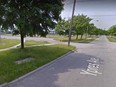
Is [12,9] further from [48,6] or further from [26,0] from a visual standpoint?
[48,6]

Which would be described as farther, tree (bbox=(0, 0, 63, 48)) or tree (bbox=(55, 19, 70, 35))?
tree (bbox=(55, 19, 70, 35))

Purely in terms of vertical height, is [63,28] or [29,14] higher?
[29,14]

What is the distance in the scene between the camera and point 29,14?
1379 centimetres

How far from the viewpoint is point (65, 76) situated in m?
9.04

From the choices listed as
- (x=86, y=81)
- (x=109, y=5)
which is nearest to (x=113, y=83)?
(x=86, y=81)

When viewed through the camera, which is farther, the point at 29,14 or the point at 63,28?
the point at 63,28

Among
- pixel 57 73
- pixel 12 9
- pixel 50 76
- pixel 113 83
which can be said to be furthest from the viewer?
pixel 12 9

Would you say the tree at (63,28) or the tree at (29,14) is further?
the tree at (63,28)

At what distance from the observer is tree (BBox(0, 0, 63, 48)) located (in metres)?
13.8

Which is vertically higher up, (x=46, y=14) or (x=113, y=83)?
(x=46, y=14)

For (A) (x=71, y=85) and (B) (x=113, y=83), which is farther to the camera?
(B) (x=113, y=83)

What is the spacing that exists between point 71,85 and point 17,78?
2.11m

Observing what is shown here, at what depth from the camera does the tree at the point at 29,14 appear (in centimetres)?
1379

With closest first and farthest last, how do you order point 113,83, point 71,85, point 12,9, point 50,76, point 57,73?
point 71,85 → point 113,83 → point 50,76 → point 57,73 → point 12,9
